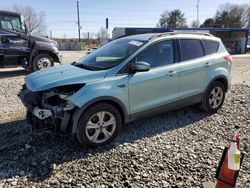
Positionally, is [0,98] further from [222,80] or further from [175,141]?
[222,80]

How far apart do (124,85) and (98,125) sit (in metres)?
0.76

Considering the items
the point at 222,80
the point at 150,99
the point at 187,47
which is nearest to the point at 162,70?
the point at 150,99

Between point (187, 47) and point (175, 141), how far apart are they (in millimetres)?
1926

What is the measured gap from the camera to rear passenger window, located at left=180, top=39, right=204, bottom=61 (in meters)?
4.75

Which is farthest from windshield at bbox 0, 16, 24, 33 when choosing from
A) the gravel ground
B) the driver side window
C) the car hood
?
the driver side window

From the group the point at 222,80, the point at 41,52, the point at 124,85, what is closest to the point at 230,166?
the point at 124,85

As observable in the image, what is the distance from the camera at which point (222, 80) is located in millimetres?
5375

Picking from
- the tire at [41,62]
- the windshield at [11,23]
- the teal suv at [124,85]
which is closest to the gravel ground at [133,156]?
the teal suv at [124,85]

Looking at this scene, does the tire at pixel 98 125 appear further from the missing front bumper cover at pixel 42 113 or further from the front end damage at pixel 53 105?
the missing front bumper cover at pixel 42 113

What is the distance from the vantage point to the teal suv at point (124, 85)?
3.60 metres

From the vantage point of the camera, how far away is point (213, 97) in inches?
210

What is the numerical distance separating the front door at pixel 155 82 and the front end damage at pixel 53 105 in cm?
100

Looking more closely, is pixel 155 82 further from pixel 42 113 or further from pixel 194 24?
pixel 194 24

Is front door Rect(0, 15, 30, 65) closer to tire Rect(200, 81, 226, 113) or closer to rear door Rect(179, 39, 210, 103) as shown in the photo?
rear door Rect(179, 39, 210, 103)
